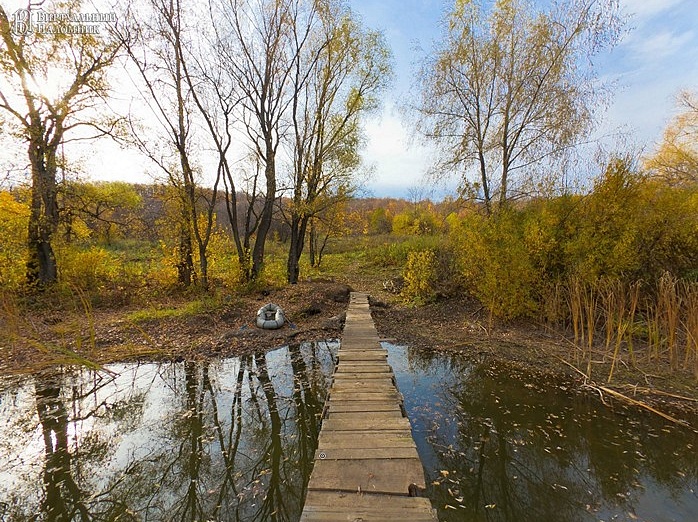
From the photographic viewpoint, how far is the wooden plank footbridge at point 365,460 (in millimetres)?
2342

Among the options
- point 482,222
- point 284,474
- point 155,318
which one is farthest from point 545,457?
point 155,318

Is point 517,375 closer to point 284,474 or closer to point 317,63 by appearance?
point 284,474

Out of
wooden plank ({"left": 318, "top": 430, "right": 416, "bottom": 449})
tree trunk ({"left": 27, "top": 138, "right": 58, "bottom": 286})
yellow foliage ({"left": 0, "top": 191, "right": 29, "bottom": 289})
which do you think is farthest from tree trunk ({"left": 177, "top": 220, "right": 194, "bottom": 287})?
wooden plank ({"left": 318, "top": 430, "right": 416, "bottom": 449})

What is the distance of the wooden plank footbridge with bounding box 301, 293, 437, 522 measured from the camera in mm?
2342

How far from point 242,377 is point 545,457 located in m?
4.89

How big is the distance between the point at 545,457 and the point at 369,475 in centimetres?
236

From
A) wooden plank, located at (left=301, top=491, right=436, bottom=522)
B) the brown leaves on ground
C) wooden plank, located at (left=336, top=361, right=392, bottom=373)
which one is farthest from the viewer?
the brown leaves on ground

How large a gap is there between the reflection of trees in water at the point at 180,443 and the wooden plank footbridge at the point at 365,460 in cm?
59

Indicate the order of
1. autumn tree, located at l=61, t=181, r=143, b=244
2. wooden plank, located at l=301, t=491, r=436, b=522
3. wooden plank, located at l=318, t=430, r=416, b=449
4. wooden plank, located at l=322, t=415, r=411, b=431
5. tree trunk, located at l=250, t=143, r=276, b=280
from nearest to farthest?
wooden plank, located at l=301, t=491, r=436, b=522 < wooden plank, located at l=318, t=430, r=416, b=449 < wooden plank, located at l=322, t=415, r=411, b=431 < autumn tree, located at l=61, t=181, r=143, b=244 < tree trunk, located at l=250, t=143, r=276, b=280

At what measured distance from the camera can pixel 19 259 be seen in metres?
9.34

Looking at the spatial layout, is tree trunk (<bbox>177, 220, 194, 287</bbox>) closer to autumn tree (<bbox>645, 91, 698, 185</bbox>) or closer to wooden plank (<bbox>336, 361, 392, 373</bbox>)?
wooden plank (<bbox>336, 361, 392, 373</bbox>)

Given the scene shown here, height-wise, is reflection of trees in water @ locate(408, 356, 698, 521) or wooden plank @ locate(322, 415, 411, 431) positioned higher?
wooden plank @ locate(322, 415, 411, 431)

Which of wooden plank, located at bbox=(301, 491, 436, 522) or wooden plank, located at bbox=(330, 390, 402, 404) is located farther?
wooden plank, located at bbox=(330, 390, 402, 404)

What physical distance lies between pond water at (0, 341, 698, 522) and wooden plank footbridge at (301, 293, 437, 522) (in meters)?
0.55
